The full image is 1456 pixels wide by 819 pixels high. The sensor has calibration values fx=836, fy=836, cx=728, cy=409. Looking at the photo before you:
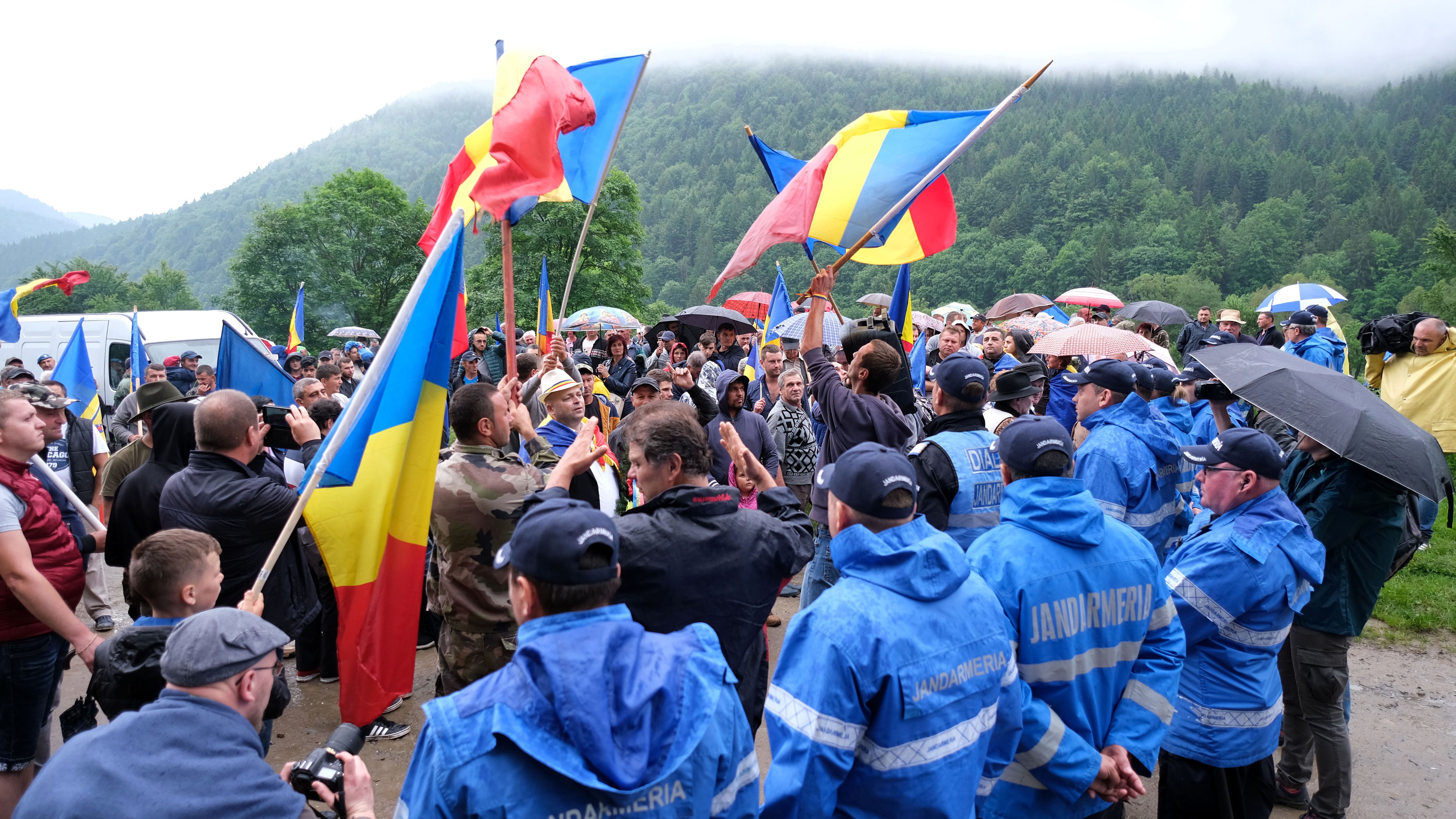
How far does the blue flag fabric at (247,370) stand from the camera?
17.6 feet

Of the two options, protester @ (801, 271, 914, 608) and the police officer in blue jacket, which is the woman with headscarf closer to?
protester @ (801, 271, 914, 608)

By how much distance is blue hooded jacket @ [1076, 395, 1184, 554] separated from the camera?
4453mm

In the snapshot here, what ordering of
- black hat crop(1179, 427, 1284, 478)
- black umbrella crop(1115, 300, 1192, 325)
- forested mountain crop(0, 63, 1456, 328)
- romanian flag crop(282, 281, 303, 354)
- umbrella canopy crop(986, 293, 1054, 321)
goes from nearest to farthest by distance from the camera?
1. black hat crop(1179, 427, 1284, 478)
2. romanian flag crop(282, 281, 303, 354)
3. black umbrella crop(1115, 300, 1192, 325)
4. umbrella canopy crop(986, 293, 1054, 321)
5. forested mountain crop(0, 63, 1456, 328)

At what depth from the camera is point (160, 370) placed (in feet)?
30.6

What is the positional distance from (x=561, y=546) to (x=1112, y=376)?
390cm

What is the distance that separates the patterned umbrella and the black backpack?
11.8 metres

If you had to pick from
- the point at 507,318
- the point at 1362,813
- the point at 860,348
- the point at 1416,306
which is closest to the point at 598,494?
the point at 507,318

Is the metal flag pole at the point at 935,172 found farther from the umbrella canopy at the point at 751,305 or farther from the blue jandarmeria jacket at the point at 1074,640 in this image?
the umbrella canopy at the point at 751,305

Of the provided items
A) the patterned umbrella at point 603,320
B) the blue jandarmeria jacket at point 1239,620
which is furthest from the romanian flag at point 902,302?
the patterned umbrella at point 603,320

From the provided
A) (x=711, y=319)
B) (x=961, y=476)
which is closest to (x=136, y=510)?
(x=961, y=476)

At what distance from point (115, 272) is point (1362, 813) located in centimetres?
9427

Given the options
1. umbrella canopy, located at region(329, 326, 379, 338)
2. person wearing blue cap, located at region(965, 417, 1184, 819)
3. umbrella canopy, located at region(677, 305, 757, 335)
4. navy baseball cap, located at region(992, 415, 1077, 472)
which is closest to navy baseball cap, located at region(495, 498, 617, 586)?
person wearing blue cap, located at region(965, 417, 1184, 819)

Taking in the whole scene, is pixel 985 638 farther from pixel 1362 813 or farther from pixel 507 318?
pixel 1362 813

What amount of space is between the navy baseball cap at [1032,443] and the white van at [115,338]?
48.0 ft
